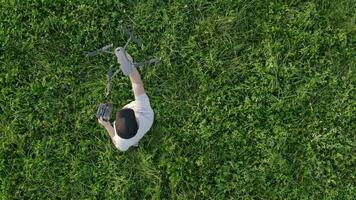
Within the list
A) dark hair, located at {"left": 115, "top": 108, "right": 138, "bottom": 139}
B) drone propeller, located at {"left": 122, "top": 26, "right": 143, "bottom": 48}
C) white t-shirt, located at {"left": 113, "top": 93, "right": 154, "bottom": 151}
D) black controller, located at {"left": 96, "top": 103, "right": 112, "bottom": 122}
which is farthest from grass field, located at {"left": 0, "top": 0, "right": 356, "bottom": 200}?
dark hair, located at {"left": 115, "top": 108, "right": 138, "bottom": 139}

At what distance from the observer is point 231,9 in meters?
7.36

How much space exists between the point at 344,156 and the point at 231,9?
2714 mm

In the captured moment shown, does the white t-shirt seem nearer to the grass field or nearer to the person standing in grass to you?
Answer: the person standing in grass

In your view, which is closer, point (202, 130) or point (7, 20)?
point (202, 130)

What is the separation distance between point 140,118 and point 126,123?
1.38 feet

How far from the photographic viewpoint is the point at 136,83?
21.9 feet

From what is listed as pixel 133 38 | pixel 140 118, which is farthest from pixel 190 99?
pixel 133 38

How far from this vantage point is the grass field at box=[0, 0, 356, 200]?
7.03 metres

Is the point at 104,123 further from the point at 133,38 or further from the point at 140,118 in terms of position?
the point at 133,38

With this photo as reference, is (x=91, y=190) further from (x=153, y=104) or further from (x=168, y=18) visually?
(x=168, y=18)

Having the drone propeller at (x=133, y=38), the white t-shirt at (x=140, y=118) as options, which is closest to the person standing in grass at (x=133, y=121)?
the white t-shirt at (x=140, y=118)

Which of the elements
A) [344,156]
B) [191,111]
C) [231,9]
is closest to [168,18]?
[231,9]

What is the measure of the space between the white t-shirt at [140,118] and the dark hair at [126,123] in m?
0.22

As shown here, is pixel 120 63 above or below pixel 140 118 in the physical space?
above
